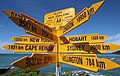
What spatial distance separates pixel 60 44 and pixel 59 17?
68cm

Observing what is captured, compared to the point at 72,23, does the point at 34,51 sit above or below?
below

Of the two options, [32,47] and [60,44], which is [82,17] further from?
[32,47]

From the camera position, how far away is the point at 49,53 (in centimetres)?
443

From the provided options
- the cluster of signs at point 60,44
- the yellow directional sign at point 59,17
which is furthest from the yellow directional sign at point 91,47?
the yellow directional sign at point 59,17

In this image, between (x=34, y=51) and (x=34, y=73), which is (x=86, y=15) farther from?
(x=34, y=73)

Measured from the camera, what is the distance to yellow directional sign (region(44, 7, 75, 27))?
454 cm

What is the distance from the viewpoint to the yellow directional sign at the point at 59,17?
4539 millimetres

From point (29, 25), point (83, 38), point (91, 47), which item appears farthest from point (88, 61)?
point (29, 25)

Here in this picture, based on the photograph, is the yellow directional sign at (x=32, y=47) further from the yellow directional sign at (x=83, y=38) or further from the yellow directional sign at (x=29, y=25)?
the yellow directional sign at (x=29, y=25)

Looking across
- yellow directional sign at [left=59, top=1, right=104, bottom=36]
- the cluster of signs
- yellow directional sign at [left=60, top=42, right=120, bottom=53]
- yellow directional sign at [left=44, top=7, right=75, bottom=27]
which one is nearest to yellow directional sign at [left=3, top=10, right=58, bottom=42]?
the cluster of signs

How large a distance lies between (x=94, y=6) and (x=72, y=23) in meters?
0.67

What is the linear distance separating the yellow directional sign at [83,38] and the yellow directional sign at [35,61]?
413mm

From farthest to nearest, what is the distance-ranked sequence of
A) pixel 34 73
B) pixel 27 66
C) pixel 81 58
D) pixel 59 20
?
pixel 34 73, pixel 59 20, pixel 81 58, pixel 27 66

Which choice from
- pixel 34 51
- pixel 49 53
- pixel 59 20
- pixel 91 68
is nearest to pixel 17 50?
pixel 34 51
